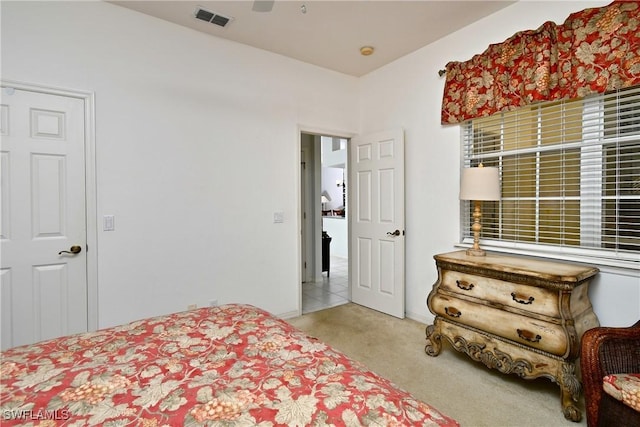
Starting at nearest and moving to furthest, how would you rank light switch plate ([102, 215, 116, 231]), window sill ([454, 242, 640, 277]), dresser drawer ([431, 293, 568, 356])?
1. dresser drawer ([431, 293, 568, 356])
2. window sill ([454, 242, 640, 277])
3. light switch plate ([102, 215, 116, 231])

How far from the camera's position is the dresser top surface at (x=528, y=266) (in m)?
1.96

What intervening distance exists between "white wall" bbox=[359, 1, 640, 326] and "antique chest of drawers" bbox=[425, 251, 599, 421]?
0.70 metres

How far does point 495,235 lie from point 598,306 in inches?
34.1

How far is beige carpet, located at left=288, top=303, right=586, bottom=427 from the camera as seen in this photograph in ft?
6.27

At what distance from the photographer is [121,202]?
2.62m

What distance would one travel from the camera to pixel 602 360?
4.99ft

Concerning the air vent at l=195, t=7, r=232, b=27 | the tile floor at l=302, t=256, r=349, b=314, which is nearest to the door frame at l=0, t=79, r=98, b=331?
the air vent at l=195, t=7, r=232, b=27

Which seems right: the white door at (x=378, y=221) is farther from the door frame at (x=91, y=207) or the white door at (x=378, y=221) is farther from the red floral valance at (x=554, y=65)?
the door frame at (x=91, y=207)

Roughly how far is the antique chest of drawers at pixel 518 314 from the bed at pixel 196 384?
1.49 m

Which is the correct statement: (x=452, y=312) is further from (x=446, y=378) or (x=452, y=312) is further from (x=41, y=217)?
(x=41, y=217)

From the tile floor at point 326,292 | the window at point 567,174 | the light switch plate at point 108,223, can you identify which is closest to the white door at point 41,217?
the light switch plate at point 108,223

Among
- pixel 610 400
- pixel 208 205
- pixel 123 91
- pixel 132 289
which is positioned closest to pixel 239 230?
pixel 208 205

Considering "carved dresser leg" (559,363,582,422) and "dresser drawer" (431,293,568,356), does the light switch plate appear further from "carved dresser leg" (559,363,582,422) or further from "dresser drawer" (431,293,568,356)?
"carved dresser leg" (559,363,582,422)

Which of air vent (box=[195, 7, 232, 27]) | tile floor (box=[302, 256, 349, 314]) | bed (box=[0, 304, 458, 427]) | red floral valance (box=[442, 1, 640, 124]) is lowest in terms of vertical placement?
tile floor (box=[302, 256, 349, 314])
